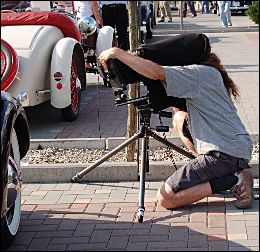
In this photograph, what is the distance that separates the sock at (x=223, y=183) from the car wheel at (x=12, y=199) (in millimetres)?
1413

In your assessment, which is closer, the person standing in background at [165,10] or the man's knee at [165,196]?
the man's knee at [165,196]

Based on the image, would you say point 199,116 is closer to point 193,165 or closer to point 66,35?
point 193,165

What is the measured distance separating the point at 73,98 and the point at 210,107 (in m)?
3.93

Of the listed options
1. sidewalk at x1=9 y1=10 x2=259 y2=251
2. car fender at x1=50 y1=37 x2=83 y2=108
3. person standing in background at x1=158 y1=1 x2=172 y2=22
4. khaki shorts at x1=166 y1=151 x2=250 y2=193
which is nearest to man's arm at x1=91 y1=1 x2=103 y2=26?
car fender at x1=50 y1=37 x2=83 y2=108

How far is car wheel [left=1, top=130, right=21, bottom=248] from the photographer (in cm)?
424

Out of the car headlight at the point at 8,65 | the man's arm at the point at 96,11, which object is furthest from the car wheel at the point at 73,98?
the man's arm at the point at 96,11

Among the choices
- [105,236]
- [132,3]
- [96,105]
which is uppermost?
[132,3]

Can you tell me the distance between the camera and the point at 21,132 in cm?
484

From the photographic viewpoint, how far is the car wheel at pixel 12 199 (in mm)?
4242

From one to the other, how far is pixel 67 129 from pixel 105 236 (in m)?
3.80

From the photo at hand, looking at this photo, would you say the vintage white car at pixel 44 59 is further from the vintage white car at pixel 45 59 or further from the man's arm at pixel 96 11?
the man's arm at pixel 96 11

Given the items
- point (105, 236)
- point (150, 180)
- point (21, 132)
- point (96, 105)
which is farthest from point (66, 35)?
point (105, 236)

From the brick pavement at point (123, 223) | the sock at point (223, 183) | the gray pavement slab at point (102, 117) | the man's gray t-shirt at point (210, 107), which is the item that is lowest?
the gray pavement slab at point (102, 117)

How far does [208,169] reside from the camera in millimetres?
4891
